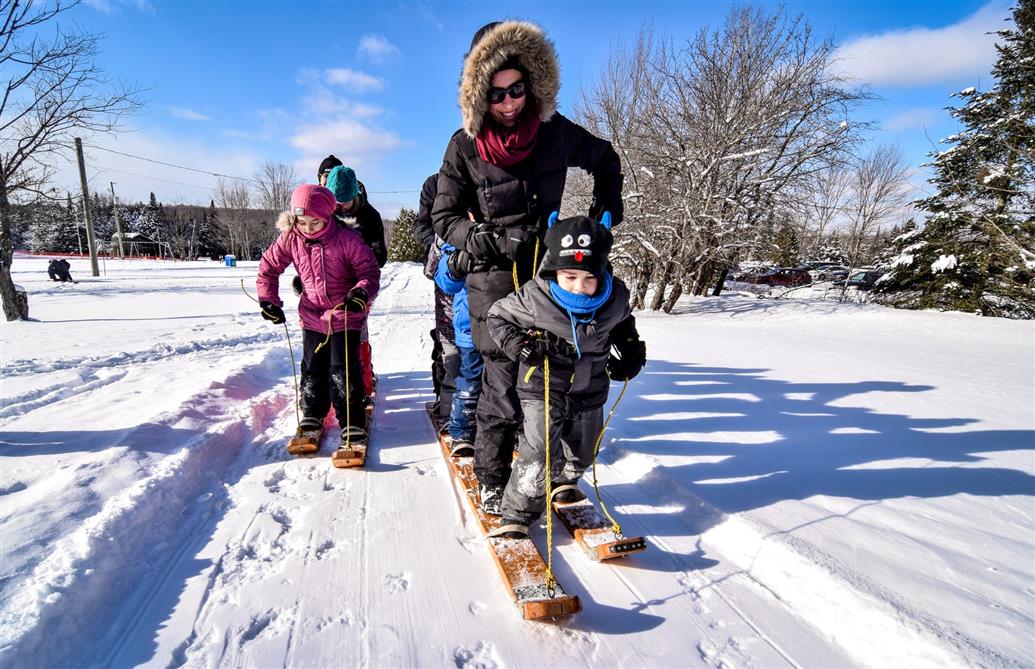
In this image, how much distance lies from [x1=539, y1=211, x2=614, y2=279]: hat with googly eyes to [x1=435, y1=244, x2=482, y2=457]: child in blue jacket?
1.02m

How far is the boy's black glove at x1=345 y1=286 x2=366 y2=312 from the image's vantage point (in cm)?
321

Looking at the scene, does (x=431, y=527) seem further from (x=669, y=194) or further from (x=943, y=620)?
(x=669, y=194)

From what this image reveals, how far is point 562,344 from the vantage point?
2.28 meters

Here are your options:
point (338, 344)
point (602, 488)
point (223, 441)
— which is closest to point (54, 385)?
point (223, 441)

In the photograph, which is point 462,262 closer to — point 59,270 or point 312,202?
point 312,202

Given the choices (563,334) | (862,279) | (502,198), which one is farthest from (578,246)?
(862,279)

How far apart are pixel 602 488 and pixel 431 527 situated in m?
1.15

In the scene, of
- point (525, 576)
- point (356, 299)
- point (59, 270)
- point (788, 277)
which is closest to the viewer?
point (525, 576)

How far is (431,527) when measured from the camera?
246 centimetres

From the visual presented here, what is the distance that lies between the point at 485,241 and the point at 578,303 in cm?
61

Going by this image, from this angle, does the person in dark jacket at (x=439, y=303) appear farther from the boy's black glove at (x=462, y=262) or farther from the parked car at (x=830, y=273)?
the parked car at (x=830, y=273)

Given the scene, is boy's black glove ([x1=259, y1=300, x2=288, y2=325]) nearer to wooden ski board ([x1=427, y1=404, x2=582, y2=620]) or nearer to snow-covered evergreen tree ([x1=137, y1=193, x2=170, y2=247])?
wooden ski board ([x1=427, y1=404, x2=582, y2=620])

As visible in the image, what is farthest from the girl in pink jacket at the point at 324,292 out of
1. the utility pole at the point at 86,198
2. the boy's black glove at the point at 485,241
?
the utility pole at the point at 86,198

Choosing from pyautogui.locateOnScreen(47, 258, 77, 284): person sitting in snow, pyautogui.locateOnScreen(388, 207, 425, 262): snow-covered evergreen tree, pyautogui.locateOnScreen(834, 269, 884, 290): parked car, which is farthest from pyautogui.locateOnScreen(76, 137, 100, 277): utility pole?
Answer: pyautogui.locateOnScreen(834, 269, 884, 290): parked car
